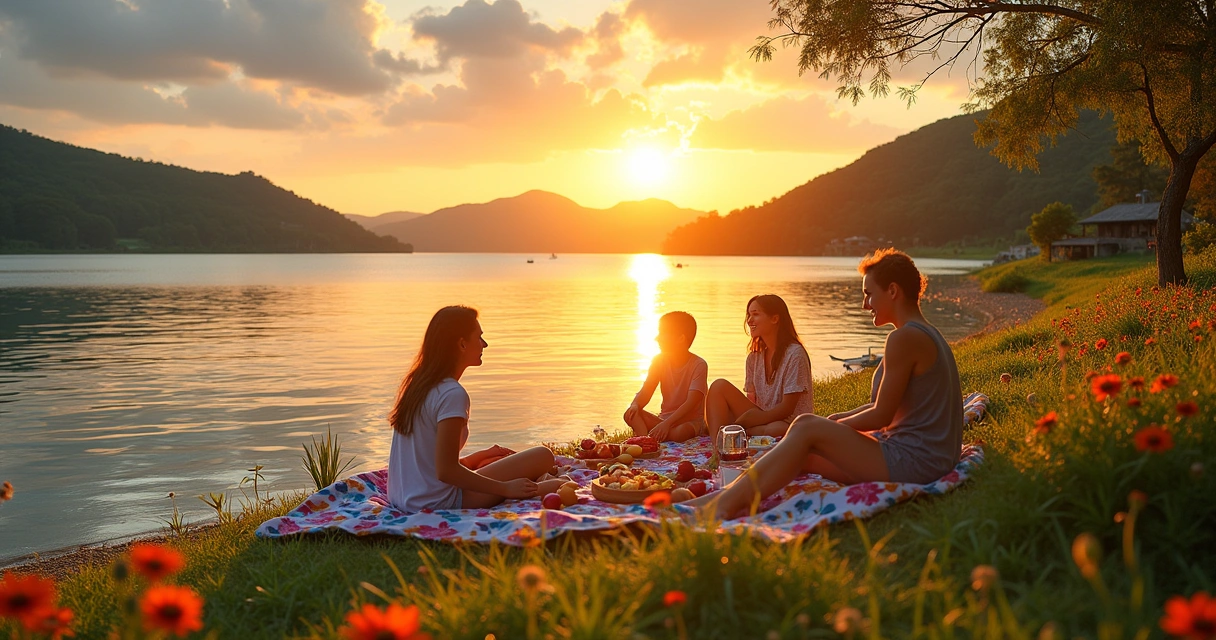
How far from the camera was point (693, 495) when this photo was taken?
616cm

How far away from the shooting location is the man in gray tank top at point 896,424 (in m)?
5.36

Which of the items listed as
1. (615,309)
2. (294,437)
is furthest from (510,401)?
(615,309)

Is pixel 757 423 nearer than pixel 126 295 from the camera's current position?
Yes

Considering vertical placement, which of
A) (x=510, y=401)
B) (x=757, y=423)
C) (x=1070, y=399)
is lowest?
(x=510, y=401)

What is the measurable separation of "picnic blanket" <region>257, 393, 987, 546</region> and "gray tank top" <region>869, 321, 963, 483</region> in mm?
125

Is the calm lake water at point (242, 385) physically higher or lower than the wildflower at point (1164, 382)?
lower

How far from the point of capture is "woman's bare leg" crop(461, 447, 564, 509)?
20.7ft

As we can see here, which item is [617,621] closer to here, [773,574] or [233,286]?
[773,574]

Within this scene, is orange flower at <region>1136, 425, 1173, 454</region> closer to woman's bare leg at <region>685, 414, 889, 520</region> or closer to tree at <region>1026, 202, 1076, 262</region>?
woman's bare leg at <region>685, 414, 889, 520</region>

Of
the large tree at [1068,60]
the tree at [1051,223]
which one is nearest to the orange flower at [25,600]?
the large tree at [1068,60]

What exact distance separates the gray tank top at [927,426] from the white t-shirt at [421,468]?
288 centimetres

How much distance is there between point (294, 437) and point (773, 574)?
35.9 ft

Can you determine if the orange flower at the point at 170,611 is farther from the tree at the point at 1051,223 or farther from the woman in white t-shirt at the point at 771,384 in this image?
the tree at the point at 1051,223

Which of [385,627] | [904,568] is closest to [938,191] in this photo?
[904,568]
